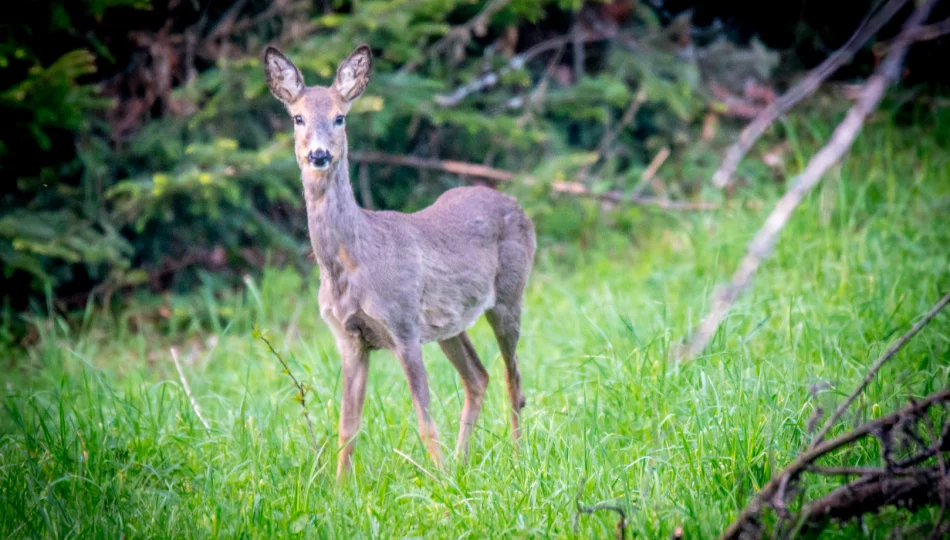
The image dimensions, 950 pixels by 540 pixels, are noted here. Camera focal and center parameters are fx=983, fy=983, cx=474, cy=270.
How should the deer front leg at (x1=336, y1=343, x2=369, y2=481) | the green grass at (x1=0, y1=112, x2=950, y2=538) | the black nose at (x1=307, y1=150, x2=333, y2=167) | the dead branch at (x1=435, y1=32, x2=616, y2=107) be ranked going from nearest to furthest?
the green grass at (x1=0, y1=112, x2=950, y2=538), the black nose at (x1=307, y1=150, x2=333, y2=167), the deer front leg at (x1=336, y1=343, x2=369, y2=481), the dead branch at (x1=435, y1=32, x2=616, y2=107)

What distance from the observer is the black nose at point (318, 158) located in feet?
13.1

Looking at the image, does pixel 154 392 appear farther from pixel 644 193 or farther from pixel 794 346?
pixel 644 193

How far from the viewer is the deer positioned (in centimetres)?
422

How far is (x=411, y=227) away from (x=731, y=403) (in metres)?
1.65

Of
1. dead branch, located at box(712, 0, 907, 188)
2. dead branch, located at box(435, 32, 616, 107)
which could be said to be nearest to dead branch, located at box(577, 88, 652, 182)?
dead branch, located at box(435, 32, 616, 107)

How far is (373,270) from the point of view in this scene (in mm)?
4289

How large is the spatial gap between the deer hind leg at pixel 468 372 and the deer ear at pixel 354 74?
132cm

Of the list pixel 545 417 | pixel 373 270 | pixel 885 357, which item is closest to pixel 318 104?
pixel 373 270

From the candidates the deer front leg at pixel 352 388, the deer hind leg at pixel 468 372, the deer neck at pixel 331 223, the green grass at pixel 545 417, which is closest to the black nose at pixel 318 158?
the deer neck at pixel 331 223

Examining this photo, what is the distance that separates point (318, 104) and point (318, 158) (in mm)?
336

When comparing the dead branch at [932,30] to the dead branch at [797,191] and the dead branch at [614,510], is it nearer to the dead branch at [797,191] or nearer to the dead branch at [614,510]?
the dead branch at [797,191]

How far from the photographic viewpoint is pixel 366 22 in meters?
6.75

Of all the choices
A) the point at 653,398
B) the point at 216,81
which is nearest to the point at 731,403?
the point at 653,398

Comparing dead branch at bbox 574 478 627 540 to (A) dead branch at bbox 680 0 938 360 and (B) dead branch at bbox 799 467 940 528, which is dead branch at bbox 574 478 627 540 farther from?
(A) dead branch at bbox 680 0 938 360
